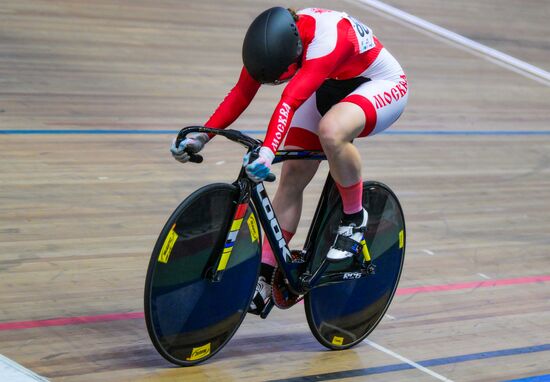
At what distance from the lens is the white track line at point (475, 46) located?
910 centimetres

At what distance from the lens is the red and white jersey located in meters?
2.81

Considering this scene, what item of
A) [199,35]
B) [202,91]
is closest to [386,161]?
[202,91]

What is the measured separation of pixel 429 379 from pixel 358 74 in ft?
3.45

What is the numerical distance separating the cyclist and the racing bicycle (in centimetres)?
8

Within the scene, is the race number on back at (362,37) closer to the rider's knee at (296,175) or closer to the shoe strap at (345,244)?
the rider's knee at (296,175)

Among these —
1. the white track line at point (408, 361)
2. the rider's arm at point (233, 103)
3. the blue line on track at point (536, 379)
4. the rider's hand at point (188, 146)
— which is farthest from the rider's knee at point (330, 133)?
the blue line on track at point (536, 379)

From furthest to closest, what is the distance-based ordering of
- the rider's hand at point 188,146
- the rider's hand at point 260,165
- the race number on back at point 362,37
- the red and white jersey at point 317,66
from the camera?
the race number on back at point 362,37, the rider's hand at point 188,146, the red and white jersey at point 317,66, the rider's hand at point 260,165

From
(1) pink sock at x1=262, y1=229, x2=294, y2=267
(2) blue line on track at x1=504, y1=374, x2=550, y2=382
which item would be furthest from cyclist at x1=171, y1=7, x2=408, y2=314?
(2) blue line on track at x1=504, y1=374, x2=550, y2=382

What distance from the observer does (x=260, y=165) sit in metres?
2.70

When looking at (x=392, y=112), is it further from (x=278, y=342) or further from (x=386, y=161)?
(x=386, y=161)

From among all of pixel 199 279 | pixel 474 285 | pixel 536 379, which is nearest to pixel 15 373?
pixel 199 279

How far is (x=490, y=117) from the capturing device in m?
7.62

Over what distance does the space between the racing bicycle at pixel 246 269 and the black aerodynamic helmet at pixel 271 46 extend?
0.68 ft

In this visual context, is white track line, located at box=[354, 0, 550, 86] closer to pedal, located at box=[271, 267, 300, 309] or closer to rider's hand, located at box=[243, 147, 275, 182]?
pedal, located at box=[271, 267, 300, 309]
